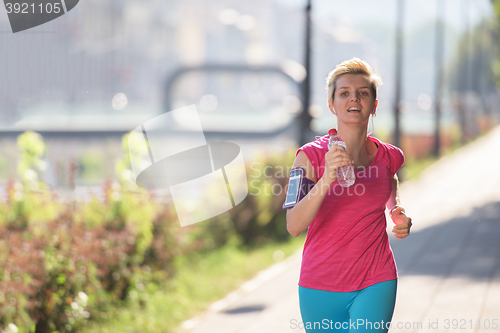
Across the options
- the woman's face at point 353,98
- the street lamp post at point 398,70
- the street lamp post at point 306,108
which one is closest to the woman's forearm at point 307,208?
the woman's face at point 353,98

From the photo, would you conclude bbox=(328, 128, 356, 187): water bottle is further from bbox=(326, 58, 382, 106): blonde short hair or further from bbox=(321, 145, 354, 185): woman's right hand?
bbox=(326, 58, 382, 106): blonde short hair

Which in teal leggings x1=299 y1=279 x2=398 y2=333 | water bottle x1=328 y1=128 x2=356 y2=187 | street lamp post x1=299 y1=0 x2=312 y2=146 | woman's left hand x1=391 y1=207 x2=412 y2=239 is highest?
water bottle x1=328 y1=128 x2=356 y2=187

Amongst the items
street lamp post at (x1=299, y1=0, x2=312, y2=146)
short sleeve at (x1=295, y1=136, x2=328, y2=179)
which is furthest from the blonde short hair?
street lamp post at (x1=299, y1=0, x2=312, y2=146)

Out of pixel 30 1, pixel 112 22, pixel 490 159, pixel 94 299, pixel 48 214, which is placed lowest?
pixel 112 22

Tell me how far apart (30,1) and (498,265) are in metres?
5.29

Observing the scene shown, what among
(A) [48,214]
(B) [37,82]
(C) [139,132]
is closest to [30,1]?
(B) [37,82]

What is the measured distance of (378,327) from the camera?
2344mm

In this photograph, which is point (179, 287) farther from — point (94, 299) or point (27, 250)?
point (27, 250)

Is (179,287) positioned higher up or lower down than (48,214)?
lower down

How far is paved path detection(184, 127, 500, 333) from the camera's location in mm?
4758

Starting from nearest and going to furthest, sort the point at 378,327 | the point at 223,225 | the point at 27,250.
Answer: the point at 378,327 < the point at 27,250 < the point at 223,225

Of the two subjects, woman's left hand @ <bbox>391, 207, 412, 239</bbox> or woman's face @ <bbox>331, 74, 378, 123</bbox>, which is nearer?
woman's face @ <bbox>331, 74, 378, 123</bbox>

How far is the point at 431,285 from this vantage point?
5777mm

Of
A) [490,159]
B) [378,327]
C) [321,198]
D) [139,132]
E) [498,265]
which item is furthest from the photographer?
[490,159]
